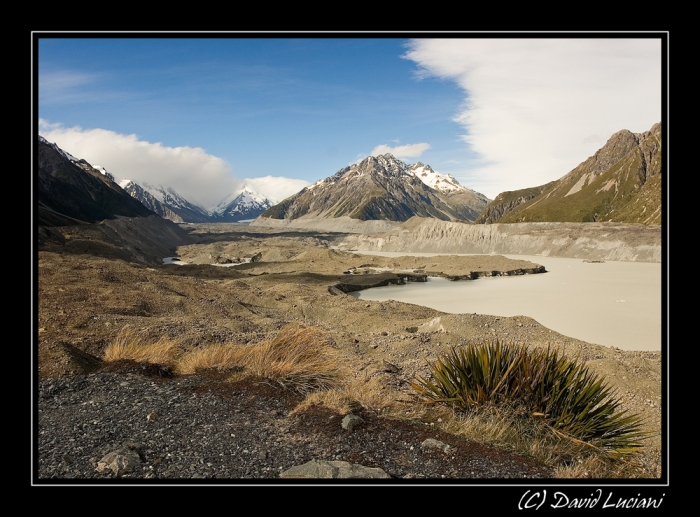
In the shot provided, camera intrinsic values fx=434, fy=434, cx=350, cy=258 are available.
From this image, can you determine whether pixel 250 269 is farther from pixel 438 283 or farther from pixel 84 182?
pixel 84 182

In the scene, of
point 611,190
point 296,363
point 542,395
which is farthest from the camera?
point 611,190

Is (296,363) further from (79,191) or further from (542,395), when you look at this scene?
(79,191)

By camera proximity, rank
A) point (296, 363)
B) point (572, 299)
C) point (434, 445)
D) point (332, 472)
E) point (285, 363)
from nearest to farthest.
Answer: point (332, 472) < point (434, 445) < point (285, 363) < point (296, 363) < point (572, 299)

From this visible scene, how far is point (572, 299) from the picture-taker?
33.3m

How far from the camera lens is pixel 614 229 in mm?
74375

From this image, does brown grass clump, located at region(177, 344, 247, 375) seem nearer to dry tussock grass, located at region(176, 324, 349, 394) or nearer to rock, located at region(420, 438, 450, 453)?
dry tussock grass, located at region(176, 324, 349, 394)

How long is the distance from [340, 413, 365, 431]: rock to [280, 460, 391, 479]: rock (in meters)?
0.99

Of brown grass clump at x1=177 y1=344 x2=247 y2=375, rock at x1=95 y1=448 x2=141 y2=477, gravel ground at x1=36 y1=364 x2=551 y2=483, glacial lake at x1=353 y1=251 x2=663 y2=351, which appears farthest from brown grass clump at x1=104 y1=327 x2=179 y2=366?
A: glacial lake at x1=353 y1=251 x2=663 y2=351

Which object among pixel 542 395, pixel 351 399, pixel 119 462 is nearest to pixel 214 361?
pixel 351 399

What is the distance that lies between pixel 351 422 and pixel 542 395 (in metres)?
2.65

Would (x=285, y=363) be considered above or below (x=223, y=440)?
above

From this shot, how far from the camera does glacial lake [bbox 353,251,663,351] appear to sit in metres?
22.5

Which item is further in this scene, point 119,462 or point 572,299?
point 572,299

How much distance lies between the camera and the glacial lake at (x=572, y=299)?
73.7 feet
